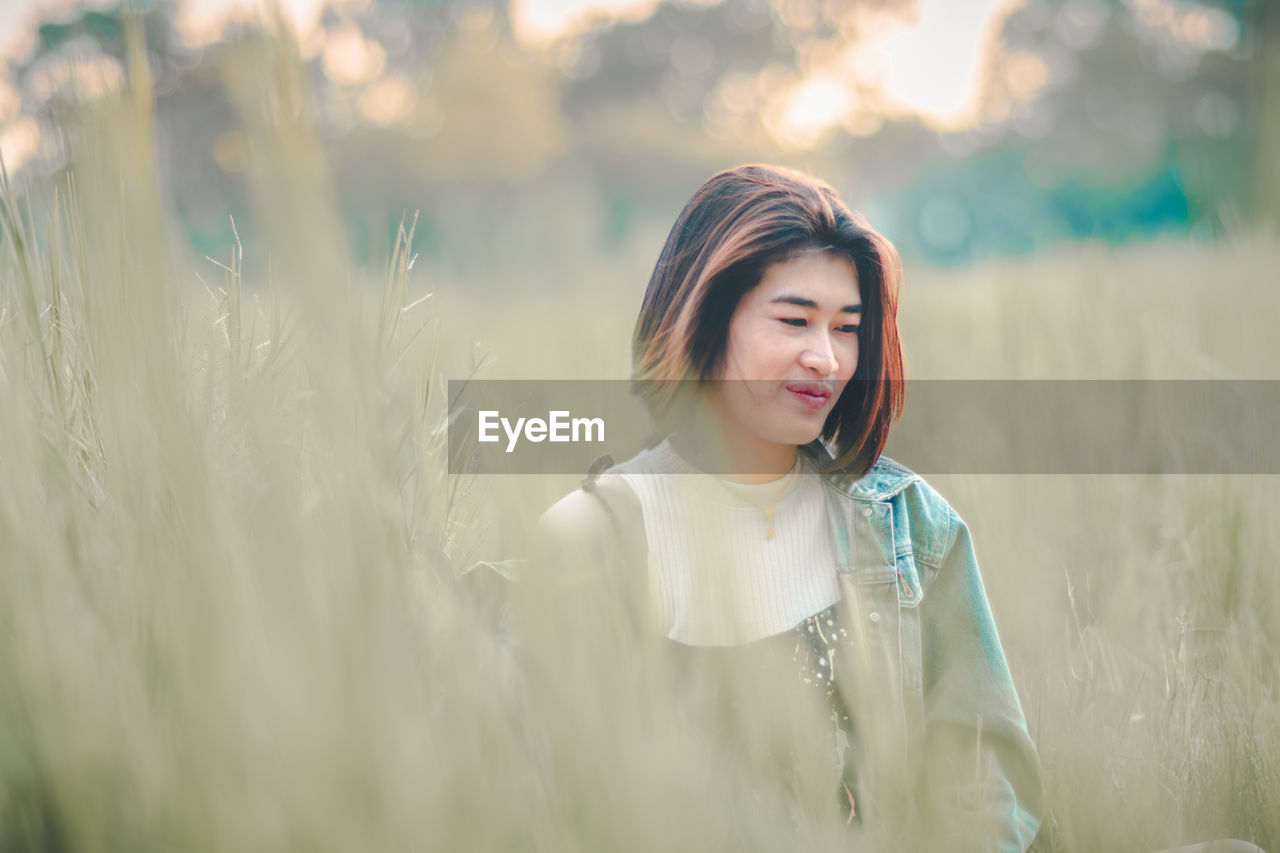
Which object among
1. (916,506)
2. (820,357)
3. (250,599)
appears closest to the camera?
(250,599)

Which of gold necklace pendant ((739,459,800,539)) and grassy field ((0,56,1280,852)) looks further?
gold necklace pendant ((739,459,800,539))

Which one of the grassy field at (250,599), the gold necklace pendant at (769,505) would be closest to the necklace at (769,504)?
the gold necklace pendant at (769,505)

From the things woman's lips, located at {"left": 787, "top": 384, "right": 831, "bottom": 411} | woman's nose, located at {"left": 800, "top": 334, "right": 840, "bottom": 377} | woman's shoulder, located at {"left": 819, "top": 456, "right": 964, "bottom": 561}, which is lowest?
woman's shoulder, located at {"left": 819, "top": 456, "right": 964, "bottom": 561}

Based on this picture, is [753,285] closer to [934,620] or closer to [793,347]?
[793,347]

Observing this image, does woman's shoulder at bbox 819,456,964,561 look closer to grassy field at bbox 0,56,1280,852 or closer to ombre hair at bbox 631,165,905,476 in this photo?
ombre hair at bbox 631,165,905,476

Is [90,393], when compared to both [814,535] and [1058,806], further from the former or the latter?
[1058,806]

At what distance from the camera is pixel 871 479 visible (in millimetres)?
1011

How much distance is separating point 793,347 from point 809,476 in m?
0.20

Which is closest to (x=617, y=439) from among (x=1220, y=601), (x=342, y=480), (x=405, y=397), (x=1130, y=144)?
(x=1220, y=601)

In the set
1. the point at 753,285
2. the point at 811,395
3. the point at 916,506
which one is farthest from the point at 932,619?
the point at 753,285

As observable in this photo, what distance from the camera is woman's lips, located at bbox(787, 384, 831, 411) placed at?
0.91 metres

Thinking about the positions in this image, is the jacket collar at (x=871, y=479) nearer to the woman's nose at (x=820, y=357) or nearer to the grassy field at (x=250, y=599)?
the woman's nose at (x=820, y=357)

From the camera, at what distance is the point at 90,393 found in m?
0.61

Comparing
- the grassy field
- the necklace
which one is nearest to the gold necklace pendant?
the necklace
